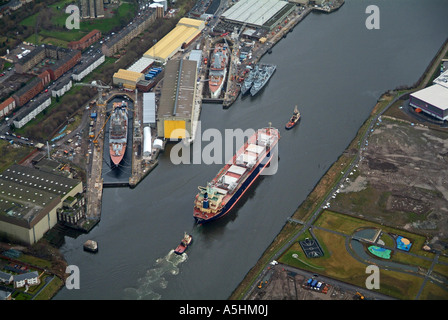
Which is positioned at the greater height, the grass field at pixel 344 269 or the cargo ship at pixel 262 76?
the cargo ship at pixel 262 76

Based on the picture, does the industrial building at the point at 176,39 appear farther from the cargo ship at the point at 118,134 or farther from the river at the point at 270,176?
the cargo ship at the point at 118,134

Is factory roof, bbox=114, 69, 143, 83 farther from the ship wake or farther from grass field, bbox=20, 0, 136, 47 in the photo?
the ship wake

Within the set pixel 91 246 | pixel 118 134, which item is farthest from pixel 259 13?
pixel 91 246

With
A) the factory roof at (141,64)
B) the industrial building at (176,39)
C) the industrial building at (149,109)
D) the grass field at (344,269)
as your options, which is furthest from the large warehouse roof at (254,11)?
the grass field at (344,269)

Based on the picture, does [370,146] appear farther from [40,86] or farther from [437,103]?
[40,86]

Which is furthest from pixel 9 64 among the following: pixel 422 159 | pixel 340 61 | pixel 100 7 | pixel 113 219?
pixel 422 159

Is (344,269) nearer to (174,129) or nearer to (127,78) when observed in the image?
(174,129)

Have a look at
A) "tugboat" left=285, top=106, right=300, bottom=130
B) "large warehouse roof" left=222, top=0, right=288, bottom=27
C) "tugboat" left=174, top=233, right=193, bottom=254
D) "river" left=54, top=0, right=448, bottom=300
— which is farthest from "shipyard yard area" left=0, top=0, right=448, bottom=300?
"tugboat" left=285, top=106, right=300, bottom=130
